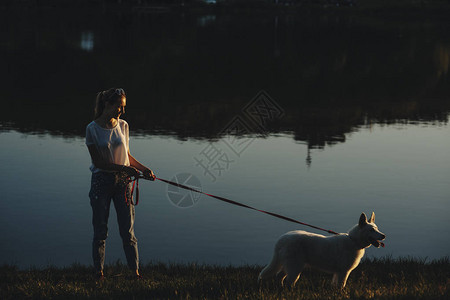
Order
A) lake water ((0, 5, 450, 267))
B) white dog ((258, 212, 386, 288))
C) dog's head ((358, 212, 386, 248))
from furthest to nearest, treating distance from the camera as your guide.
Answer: lake water ((0, 5, 450, 267)) < white dog ((258, 212, 386, 288)) < dog's head ((358, 212, 386, 248))

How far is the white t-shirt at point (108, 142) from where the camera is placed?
29.8 feet

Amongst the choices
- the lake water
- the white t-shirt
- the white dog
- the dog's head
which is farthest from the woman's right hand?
the lake water

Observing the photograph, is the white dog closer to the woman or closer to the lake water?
the woman

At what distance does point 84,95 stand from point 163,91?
416 cm

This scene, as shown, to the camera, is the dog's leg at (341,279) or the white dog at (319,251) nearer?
the white dog at (319,251)

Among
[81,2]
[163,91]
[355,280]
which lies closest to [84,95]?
[163,91]

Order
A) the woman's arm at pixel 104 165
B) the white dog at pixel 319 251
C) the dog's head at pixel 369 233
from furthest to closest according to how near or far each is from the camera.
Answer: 1. the woman's arm at pixel 104 165
2. the white dog at pixel 319 251
3. the dog's head at pixel 369 233

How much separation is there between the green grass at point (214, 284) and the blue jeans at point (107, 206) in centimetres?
53

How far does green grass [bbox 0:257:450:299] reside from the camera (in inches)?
353

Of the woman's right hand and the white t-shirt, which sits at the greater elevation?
the white t-shirt

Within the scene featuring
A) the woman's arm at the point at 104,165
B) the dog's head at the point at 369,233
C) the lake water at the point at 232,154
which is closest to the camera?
the dog's head at the point at 369,233

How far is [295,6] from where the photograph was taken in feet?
520

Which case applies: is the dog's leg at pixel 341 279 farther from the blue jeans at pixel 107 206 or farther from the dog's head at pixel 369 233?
the blue jeans at pixel 107 206

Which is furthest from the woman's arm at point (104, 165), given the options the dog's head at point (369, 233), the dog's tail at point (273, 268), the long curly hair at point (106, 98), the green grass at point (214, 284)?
the dog's head at point (369, 233)
